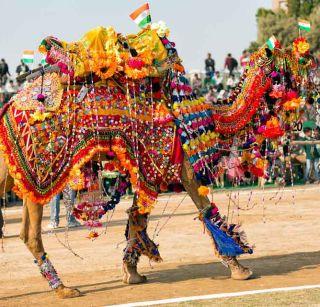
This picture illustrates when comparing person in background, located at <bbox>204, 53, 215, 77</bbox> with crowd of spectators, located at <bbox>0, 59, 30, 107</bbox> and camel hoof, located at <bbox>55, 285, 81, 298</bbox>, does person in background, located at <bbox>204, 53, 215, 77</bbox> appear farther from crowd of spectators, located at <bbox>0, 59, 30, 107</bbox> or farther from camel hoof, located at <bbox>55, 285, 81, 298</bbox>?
camel hoof, located at <bbox>55, 285, 81, 298</bbox>

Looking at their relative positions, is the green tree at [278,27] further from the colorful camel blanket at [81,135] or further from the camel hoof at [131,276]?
the colorful camel blanket at [81,135]

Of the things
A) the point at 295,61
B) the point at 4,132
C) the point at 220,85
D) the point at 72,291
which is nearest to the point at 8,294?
the point at 72,291

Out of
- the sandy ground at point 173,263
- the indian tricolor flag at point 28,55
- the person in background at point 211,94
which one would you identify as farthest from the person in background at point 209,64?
the indian tricolor flag at point 28,55

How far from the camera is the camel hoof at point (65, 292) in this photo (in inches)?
377

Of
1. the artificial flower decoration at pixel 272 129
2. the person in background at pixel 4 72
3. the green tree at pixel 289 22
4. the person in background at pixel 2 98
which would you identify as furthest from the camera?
the green tree at pixel 289 22

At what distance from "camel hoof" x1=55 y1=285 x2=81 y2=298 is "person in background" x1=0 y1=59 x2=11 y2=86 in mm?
27070

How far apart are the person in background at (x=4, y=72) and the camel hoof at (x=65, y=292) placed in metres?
27.1

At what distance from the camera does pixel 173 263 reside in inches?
457

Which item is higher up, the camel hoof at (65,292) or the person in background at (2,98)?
the person in background at (2,98)

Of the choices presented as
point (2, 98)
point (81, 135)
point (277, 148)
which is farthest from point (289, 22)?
point (81, 135)

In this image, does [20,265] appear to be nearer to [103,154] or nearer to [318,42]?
[103,154]

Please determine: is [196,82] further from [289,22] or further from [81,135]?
[289,22]

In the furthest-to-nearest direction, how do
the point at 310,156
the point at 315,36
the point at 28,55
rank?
the point at 315,36
the point at 310,156
the point at 28,55

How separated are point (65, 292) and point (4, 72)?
27.7m
